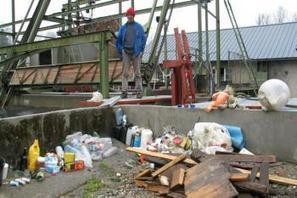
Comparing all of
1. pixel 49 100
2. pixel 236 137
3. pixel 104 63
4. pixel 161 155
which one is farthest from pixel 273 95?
pixel 49 100

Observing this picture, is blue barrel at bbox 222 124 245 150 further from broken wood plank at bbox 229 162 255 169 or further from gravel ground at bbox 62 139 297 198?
broken wood plank at bbox 229 162 255 169

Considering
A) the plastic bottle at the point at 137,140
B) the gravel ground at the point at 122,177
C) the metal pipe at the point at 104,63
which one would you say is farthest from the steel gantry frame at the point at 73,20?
Answer: the gravel ground at the point at 122,177

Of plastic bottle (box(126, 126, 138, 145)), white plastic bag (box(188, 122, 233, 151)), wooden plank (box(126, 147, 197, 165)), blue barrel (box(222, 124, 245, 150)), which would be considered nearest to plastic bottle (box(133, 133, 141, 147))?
plastic bottle (box(126, 126, 138, 145))

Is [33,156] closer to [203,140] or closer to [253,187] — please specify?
[203,140]

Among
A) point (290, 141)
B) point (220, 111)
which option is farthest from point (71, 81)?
point (290, 141)

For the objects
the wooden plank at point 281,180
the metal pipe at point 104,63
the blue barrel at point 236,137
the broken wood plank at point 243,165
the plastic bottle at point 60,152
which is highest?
the metal pipe at point 104,63

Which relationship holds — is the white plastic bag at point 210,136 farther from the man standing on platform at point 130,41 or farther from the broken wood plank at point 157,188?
the man standing on platform at point 130,41

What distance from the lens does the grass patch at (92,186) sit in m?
4.95

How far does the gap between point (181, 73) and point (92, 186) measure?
4.67m

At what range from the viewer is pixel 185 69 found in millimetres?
9195

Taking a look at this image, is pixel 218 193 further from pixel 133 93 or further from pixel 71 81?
pixel 71 81

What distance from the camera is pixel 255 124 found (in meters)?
5.98

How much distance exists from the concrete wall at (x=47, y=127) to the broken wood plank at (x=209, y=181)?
2.45 metres

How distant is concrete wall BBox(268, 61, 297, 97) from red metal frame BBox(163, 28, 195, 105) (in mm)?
17180
